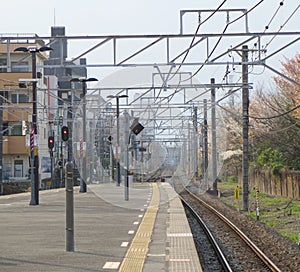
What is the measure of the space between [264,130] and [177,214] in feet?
82.7

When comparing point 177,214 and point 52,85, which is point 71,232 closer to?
point 177,214

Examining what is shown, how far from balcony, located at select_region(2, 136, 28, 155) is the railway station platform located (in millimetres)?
39360

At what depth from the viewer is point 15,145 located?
63188 millimetres

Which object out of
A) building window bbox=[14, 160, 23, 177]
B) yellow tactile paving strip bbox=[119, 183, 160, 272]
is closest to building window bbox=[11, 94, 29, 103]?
building window bbox=[14, 160, 23, 177]

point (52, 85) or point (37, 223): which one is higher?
point (52, 85)

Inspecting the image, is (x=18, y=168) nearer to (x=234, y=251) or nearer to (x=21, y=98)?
(x=21, y=98)

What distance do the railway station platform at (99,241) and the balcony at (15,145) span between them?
39.4 m

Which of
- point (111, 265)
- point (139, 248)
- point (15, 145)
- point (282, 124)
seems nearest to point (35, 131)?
point (139, 248)

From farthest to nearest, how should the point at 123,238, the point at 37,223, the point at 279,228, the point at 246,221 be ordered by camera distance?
1. the point at 246,221
2. the point at 279,228
3. the point at 37,223
4. the point at 123,238

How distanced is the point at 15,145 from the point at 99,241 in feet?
164

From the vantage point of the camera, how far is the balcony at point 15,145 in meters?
62.9

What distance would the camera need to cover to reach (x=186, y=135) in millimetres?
66812

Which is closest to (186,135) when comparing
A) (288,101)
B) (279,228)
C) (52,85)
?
(52,85)

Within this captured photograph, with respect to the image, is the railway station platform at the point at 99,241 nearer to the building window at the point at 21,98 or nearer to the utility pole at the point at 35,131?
the utility pole at the point at 35,131
